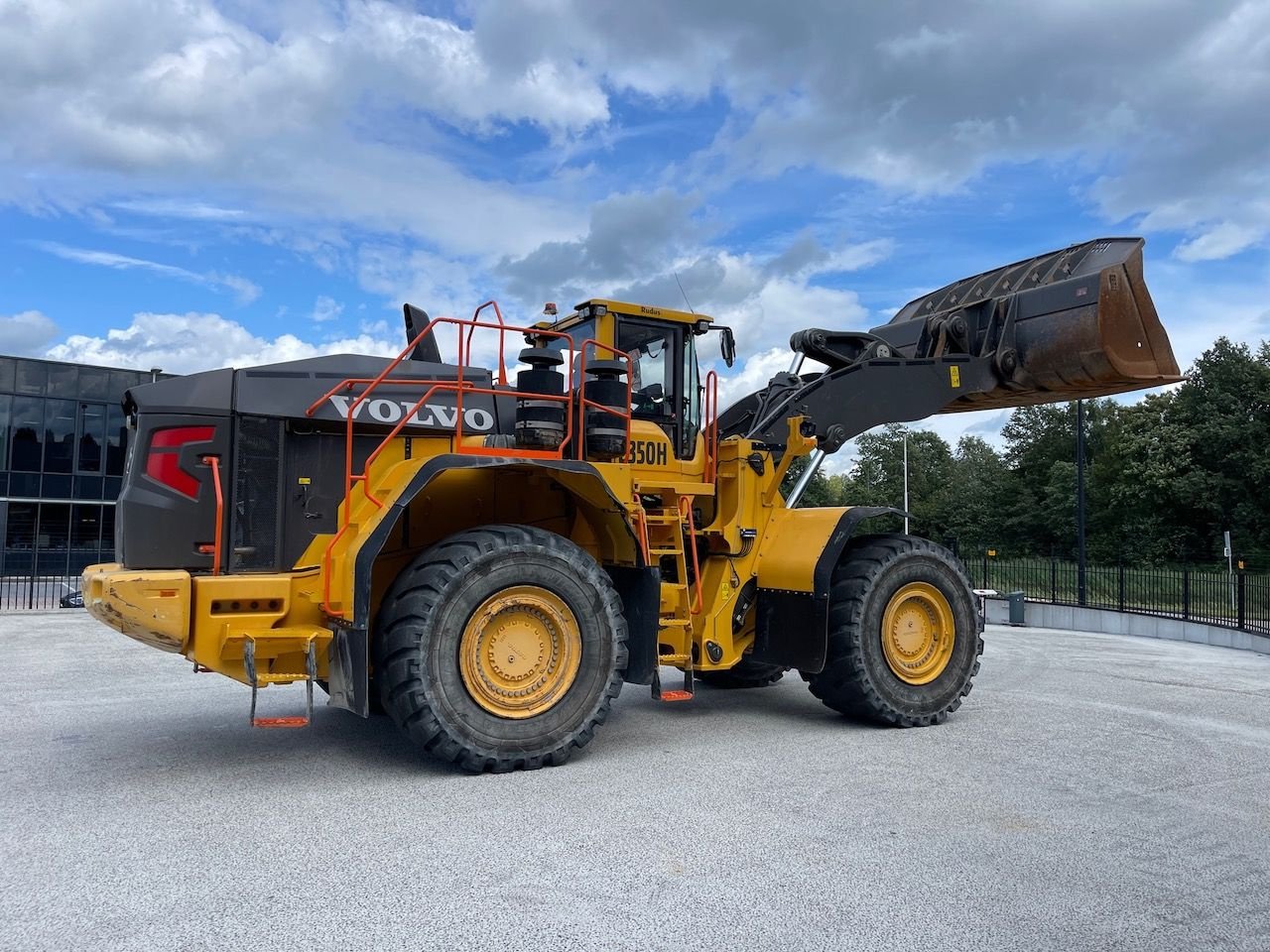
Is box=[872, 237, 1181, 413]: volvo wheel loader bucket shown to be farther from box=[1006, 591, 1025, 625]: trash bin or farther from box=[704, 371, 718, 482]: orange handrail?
box=[1006, 591, 1025, 625]: trash bin

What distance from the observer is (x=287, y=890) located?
4125mm

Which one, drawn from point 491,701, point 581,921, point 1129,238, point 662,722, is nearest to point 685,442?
point 662,722

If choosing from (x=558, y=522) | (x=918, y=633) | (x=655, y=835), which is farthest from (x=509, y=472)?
(x=918, y=633)

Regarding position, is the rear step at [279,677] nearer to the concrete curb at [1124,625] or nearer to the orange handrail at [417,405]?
the orange handrail at [417,405]

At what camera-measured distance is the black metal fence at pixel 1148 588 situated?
663 inches

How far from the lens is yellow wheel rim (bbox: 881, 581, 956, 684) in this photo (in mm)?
7961

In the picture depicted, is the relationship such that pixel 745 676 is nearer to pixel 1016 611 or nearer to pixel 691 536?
pixel 691 536

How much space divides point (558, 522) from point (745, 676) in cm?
323

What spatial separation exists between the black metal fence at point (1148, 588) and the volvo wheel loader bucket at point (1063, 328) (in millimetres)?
9693

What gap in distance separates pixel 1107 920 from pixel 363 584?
407 cm

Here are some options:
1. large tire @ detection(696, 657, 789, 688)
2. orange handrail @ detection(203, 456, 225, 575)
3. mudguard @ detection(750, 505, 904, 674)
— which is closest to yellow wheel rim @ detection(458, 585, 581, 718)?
orange handrail @ detection(203, 456, 225, 575)

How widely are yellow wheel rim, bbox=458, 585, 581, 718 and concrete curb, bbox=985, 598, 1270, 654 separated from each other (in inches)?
541

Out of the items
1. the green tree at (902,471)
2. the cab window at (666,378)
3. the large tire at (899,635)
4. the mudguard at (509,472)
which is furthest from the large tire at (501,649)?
the green tree at (902,471)

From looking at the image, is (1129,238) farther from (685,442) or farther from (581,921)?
(581,921)
